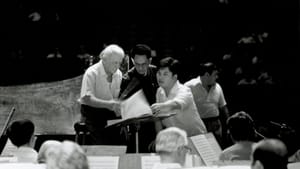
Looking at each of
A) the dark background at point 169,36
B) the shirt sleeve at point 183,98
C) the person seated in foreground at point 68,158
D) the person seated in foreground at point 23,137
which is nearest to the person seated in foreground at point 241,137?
the shirt sleeve at point 183,98

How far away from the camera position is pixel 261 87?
8344 mm

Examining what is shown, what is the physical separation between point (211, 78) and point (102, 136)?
55.4 inches

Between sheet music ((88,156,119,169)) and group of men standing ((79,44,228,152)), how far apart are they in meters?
1.39

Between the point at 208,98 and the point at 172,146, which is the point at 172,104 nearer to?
the point at 208,98

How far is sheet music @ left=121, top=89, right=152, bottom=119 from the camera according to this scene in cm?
513

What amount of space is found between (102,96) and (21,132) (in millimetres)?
1287

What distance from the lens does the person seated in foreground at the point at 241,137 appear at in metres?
4.68

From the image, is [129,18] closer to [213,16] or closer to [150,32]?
[150,32]

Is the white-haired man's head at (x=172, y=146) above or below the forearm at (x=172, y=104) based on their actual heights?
below

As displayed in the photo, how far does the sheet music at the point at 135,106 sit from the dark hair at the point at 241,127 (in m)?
0.73

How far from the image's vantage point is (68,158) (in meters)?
3.03

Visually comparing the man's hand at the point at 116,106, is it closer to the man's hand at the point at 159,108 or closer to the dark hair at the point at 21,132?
the man's hand at the point at 159,108

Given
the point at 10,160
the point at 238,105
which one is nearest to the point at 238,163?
the point at 10,160

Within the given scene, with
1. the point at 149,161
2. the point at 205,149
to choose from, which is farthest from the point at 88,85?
the point at 149,161
